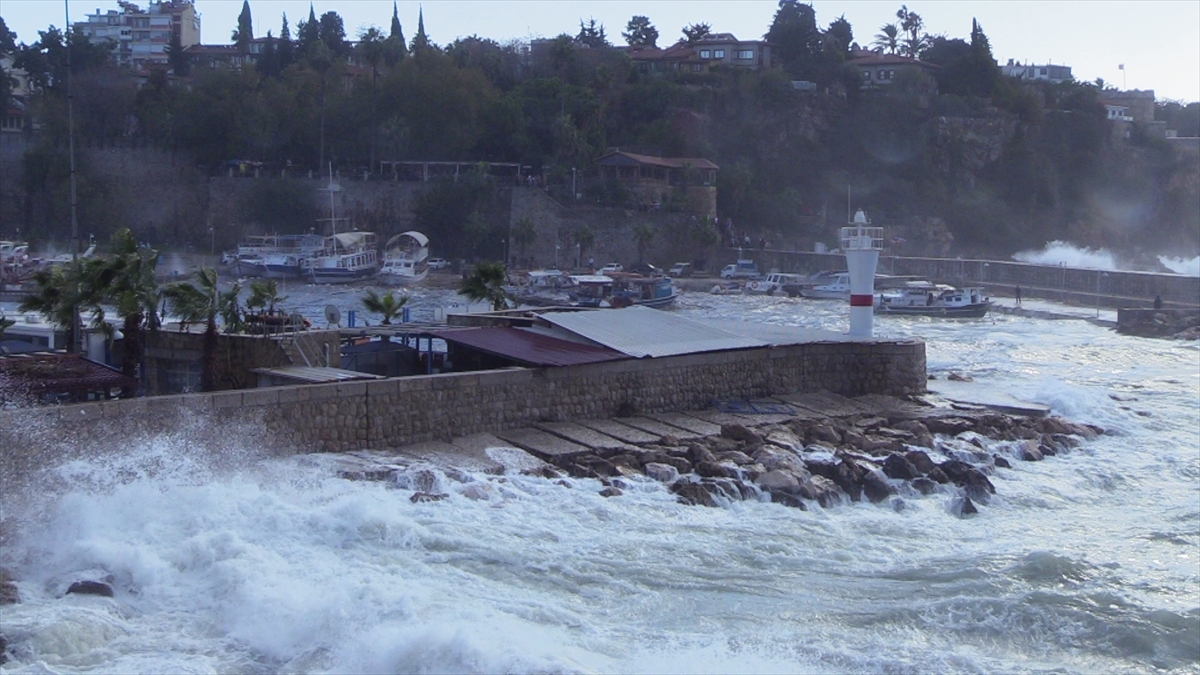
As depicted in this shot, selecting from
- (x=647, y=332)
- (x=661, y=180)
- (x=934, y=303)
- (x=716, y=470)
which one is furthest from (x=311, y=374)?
(x=661, y=180)

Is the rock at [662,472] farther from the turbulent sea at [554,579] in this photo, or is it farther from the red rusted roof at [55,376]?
the red rusted roof at [55,376]

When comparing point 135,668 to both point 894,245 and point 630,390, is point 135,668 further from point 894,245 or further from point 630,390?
point 894,245

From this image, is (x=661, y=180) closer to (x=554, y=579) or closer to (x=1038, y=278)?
(x=1038, y=278)

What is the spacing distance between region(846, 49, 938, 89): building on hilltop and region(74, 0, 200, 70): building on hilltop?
45.0 metres

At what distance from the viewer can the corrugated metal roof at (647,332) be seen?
19000 mm

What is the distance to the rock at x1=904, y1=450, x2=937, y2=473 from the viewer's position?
16859mm

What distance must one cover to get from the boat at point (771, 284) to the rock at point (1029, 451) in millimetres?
30098

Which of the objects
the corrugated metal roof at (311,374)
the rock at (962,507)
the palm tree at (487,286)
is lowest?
the rock at (962,507)

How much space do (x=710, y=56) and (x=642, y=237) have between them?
25.0 m

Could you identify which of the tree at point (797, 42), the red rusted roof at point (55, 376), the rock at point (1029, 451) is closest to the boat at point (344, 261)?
the tree at point (797, 42)

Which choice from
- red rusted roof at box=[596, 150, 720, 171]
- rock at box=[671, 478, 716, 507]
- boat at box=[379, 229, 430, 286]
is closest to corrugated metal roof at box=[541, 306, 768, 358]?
rock at box=[671, 478, 716, 507]

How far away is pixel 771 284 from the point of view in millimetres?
49656

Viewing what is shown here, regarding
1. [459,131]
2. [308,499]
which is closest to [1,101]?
[459,131]

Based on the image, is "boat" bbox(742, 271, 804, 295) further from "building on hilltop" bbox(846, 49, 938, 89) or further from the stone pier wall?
the stone pier wall
